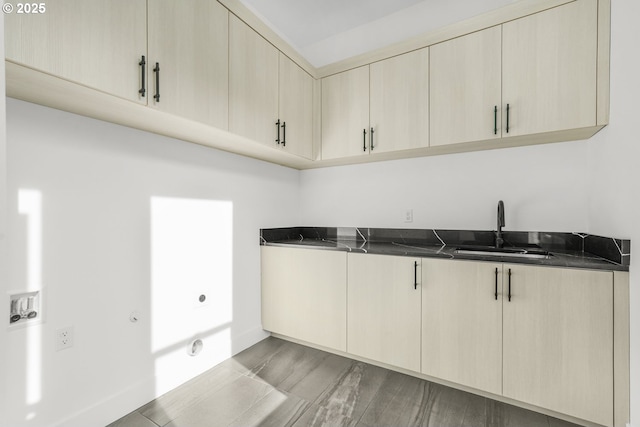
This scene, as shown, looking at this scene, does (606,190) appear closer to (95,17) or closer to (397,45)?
(397,45)

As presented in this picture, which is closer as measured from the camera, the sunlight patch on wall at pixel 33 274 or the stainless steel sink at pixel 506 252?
the sunlight patch on wall at pixel 33 274

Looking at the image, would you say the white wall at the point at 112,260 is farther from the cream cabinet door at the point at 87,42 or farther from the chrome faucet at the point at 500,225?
the chrome faucet at the point at 500,225

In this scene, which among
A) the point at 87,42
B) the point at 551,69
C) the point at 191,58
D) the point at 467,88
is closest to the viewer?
the point at 87,42

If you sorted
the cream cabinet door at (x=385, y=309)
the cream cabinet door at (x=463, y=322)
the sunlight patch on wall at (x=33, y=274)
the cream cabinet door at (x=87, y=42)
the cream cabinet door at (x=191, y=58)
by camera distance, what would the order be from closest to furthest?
the cream cabinet door at (x=87, y=42) < the sunlight patch on wall at (x=33, y=274) < the cream cabinet door at (x=191, y=58) < the cream cabinet door at (x=463, y=322) < the cream cabinet door at (x=385, y=309)

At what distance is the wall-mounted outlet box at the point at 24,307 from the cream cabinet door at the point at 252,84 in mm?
1278

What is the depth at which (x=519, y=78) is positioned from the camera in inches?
69.6

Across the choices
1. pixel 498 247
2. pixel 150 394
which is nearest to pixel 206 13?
pixel 150 394

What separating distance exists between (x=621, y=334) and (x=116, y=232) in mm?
2643

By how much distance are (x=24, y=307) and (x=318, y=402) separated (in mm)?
1560

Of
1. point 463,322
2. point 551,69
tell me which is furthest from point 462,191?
point 463,322

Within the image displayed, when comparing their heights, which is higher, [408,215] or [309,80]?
[309,80]

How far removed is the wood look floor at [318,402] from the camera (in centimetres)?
155

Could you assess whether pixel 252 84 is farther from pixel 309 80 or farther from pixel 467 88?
pixel 467 88

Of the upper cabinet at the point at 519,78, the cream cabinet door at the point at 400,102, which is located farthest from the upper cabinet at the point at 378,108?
the upper cabinet at the point at 519,78
